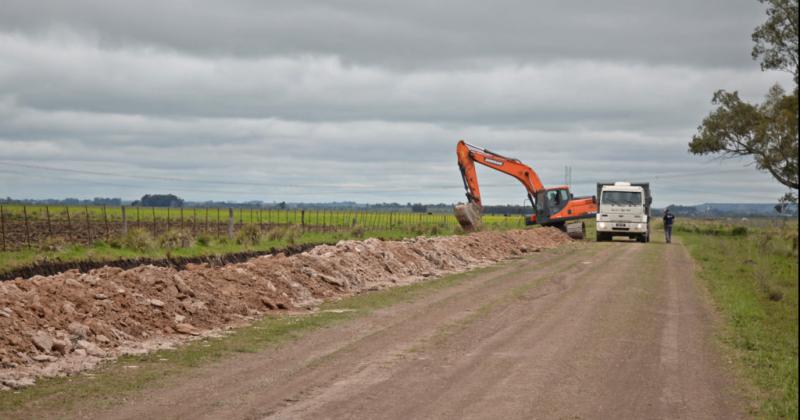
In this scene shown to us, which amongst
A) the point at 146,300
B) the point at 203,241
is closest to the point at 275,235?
the point at 203,241

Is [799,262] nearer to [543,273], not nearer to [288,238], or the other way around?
[543,273]

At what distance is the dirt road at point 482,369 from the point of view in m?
8.54

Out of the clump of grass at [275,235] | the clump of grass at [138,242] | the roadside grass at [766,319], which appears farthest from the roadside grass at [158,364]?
the clump of grass at [275,235]

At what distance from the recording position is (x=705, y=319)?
50.4ft

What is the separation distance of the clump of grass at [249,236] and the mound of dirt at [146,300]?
9.19 m

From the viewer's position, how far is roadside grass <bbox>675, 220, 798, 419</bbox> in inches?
203

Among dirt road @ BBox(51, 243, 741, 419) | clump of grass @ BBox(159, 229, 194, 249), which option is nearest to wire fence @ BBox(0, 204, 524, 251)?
clump of grass @ BBox(159, 229, 194, 249)

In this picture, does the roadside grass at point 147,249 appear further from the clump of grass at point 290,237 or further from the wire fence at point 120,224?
the wire fence at point 120,224

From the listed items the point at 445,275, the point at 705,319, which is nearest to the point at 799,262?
the point at 705,319

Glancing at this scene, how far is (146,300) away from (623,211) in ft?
116

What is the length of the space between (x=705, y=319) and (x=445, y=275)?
403 inches

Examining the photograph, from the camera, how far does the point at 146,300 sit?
1409 centimetres

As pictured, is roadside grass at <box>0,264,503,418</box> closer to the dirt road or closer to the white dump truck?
the dirt road

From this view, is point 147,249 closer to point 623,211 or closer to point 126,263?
point 126,263
